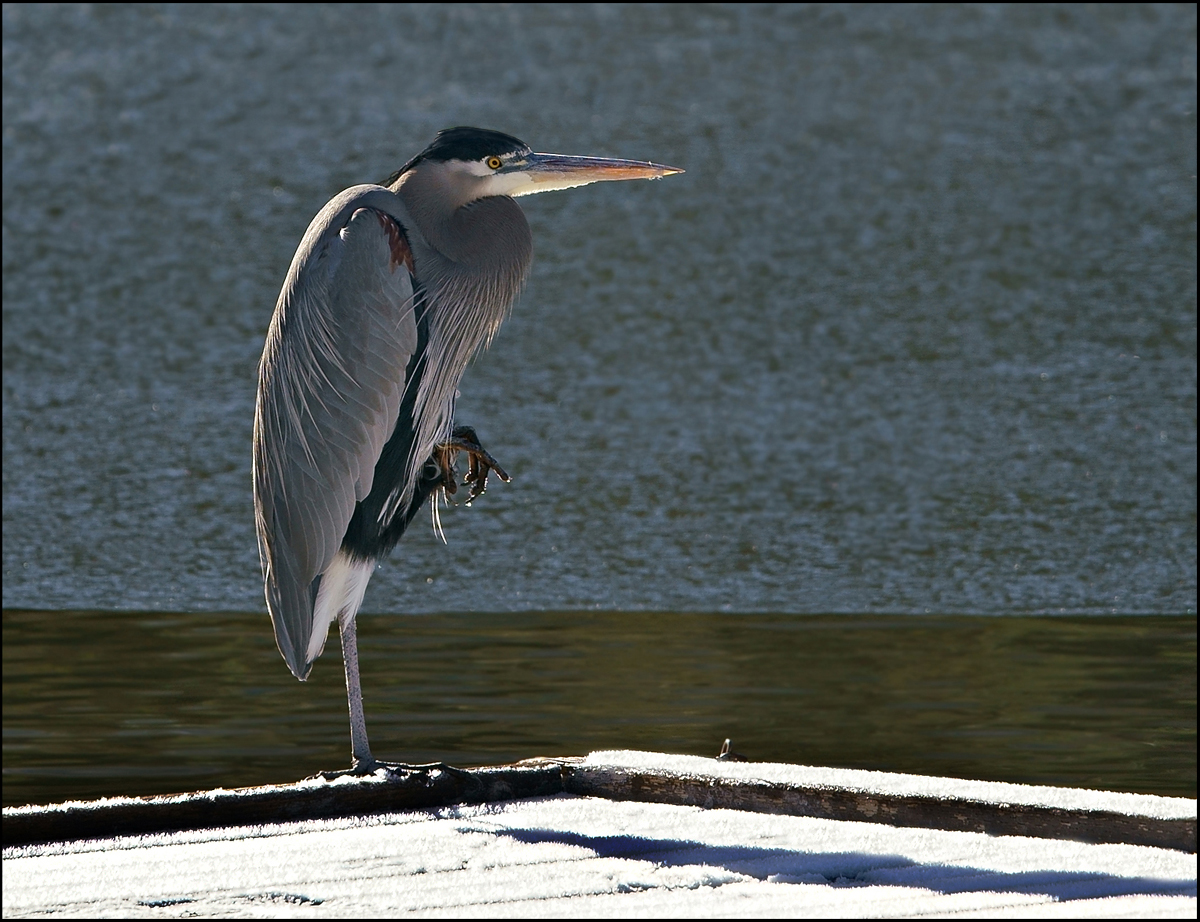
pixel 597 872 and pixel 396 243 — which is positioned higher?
pixel 396 243

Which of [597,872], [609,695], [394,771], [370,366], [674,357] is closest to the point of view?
[597,872]

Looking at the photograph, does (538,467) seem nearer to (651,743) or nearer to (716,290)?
(716,290)

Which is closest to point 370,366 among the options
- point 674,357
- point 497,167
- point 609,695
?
point 497,167

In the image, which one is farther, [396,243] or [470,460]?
[470,460]

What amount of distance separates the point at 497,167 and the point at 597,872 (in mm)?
1350

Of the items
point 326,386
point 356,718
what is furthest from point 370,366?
point 356,718

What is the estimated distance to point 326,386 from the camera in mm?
3160

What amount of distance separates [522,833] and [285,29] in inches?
659

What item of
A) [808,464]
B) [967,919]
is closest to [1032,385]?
[808,464]

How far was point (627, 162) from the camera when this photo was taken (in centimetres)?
328

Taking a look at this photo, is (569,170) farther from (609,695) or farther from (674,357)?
(674,357)

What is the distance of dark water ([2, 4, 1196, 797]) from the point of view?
7043mm

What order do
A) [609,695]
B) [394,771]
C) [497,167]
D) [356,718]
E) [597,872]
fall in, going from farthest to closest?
[609,695] → [497,167] → [356,718] → [394,771] → [597,872]

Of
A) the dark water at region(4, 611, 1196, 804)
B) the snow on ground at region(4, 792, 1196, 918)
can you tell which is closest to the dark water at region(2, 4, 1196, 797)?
the dark water at region(4, 611, 1196, 804)
